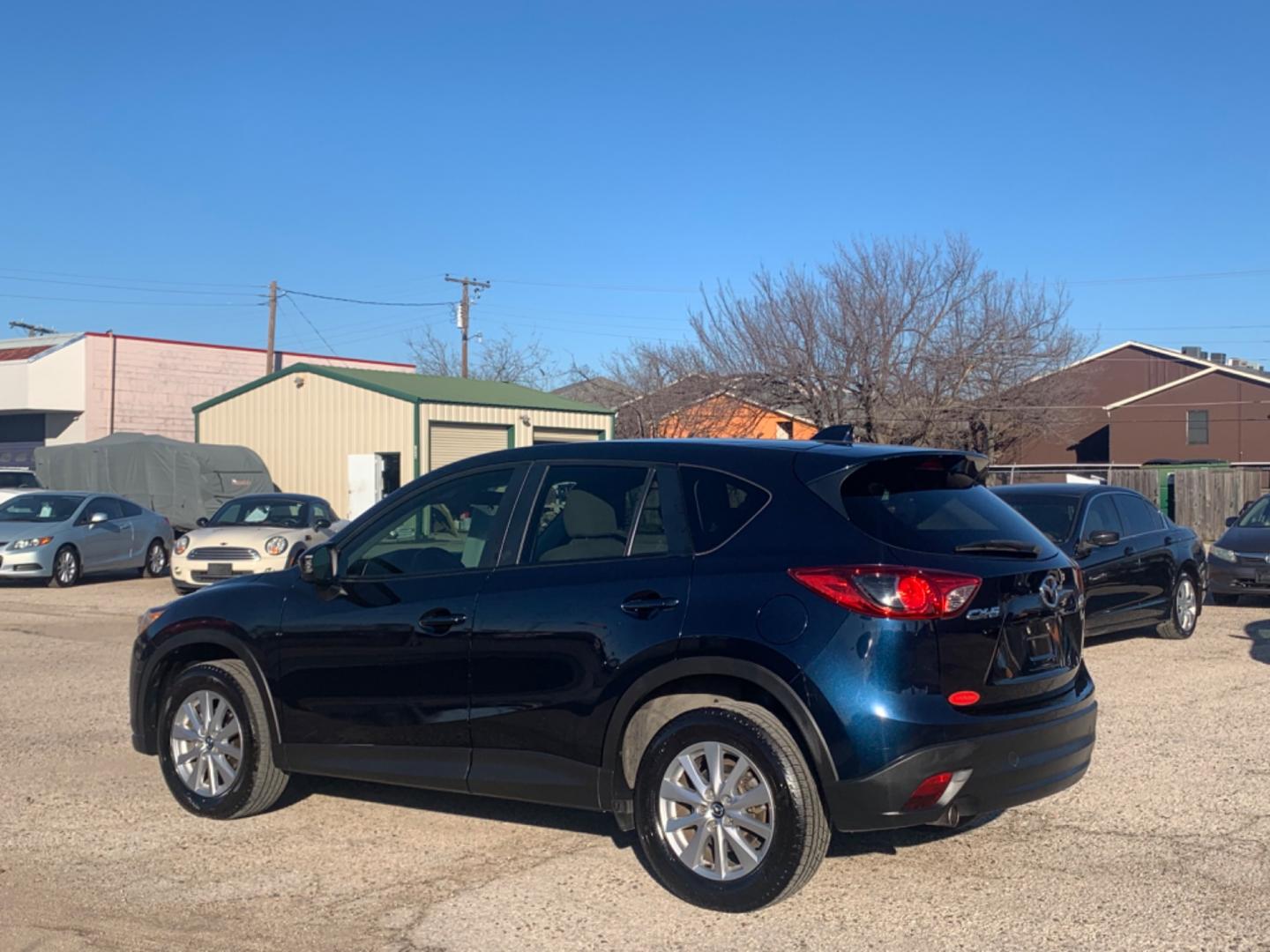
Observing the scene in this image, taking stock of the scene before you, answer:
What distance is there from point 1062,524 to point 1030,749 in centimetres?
716

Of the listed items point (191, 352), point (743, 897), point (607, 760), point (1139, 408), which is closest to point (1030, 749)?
point (743, 897)

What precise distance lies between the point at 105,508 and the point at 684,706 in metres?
17.8

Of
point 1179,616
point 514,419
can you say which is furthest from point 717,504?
point 514,419

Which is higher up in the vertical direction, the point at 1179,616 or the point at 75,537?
the point at 75,537

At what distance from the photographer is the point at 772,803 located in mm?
4918

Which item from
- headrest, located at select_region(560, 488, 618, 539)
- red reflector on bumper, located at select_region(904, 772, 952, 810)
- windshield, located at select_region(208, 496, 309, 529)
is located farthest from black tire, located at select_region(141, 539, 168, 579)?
red reflector on bumper, located at select_region(904, 772, 952, 810)

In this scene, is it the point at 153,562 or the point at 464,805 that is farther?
the point at 153,562

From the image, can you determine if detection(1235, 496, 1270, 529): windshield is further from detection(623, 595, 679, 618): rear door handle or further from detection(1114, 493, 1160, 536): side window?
detection(623, 595, 679, 618): rear door handle

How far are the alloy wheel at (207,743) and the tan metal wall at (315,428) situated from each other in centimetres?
2453

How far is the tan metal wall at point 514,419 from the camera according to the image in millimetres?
31312

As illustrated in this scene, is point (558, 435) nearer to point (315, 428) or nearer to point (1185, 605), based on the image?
point (315, 428)

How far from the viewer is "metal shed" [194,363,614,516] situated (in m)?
31.4

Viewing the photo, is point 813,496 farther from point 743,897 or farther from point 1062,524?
point 1062,524

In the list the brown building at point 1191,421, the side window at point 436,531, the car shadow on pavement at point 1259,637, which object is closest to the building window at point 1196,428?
the brown building at point 1191,421
